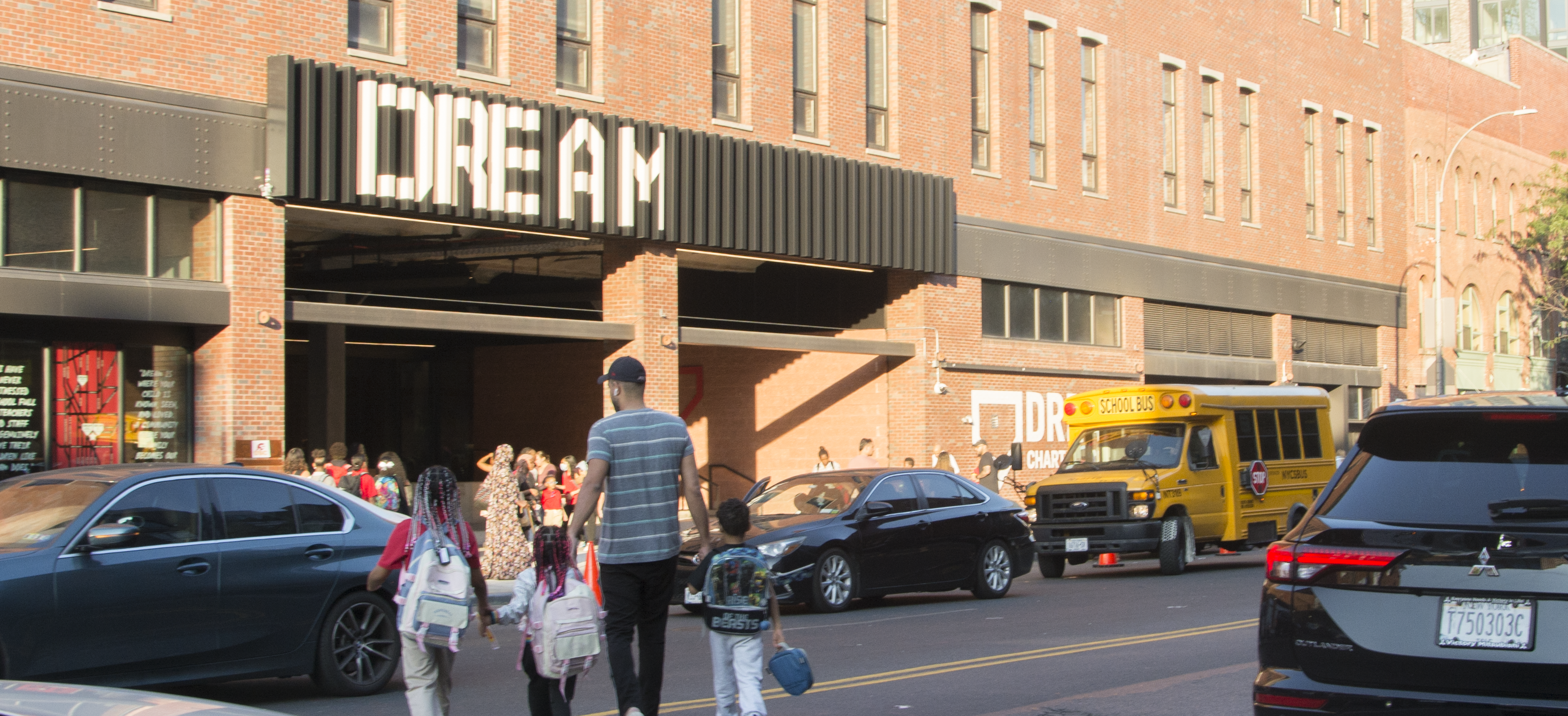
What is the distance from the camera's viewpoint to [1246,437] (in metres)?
19.9

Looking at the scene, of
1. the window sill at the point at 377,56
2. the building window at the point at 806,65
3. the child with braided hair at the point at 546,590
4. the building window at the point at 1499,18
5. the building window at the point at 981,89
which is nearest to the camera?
the child with braided hair at the point at 546,590

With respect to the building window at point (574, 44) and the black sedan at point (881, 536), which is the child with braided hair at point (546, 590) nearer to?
the black sedan at point (881, 536)

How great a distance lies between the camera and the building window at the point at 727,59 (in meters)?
24.4

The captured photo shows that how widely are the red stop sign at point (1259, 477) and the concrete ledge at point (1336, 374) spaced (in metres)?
19.3

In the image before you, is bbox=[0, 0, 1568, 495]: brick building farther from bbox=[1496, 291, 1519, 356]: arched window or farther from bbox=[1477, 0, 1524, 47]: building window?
bbox=[1477, 0, 1524, 47]: building window

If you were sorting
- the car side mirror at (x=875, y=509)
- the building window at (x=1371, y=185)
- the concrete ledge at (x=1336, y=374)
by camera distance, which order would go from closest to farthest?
the car side mirror at (x=875, y=509) → the concrete ledge at (x=1336, y=374) → the building window at (x=1371, y=185)

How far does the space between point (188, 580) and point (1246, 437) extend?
588 inches

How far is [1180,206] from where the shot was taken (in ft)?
114

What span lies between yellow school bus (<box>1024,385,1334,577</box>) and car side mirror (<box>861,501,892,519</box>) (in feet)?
14.5

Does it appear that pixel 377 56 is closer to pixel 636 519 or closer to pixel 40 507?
pixel 40 507

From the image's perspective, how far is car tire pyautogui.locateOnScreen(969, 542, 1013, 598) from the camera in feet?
52.3

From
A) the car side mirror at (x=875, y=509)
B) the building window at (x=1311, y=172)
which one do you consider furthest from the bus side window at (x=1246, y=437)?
the building window at (x=1311, y=172)

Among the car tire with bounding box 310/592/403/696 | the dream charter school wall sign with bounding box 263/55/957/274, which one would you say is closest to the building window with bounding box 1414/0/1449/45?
the dream charter school wall sign with bounding box 263/55/957/274

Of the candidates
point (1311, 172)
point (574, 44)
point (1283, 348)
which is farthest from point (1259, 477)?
point (1311, 172)
